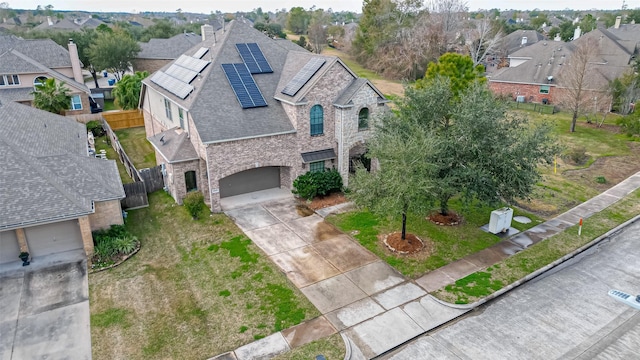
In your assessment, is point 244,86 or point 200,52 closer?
point 244,86

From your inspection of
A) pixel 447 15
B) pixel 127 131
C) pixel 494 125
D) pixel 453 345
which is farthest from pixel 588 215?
pixel 447 15

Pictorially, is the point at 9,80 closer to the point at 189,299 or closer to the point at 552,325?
the point at 189,299

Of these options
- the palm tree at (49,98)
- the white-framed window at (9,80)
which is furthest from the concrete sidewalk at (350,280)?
the white-framed window at (9,80)

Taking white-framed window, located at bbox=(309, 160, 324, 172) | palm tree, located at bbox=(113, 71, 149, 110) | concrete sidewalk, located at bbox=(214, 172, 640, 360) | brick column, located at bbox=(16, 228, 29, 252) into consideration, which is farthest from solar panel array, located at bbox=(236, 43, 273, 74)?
palm tree, located at bbox=(113, 71, 149, 110)

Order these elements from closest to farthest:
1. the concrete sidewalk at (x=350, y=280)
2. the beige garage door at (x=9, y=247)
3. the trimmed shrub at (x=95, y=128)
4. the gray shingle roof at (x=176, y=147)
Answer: the concrete sidewalk at (x=350, y=280) → the beige garage door at (x=9, y=247) → the gray shingle roof at (x=176, y=147) → the trimmed shrub at (x=95, y=128)

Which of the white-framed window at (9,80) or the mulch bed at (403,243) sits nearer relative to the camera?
the mulch bed at (403,243)

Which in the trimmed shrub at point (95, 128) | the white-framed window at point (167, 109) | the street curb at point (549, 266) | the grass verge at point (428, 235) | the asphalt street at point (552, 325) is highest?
the white-framed window at point (167, 109)

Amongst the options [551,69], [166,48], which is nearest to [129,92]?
[166,48]

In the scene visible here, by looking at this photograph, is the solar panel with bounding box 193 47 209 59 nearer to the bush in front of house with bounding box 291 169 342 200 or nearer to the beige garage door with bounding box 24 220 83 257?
the bush in front of house with bounding box 291 169 342 200

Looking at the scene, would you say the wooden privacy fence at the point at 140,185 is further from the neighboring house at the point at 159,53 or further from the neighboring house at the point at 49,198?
the neighboring house at the point at 159,53
